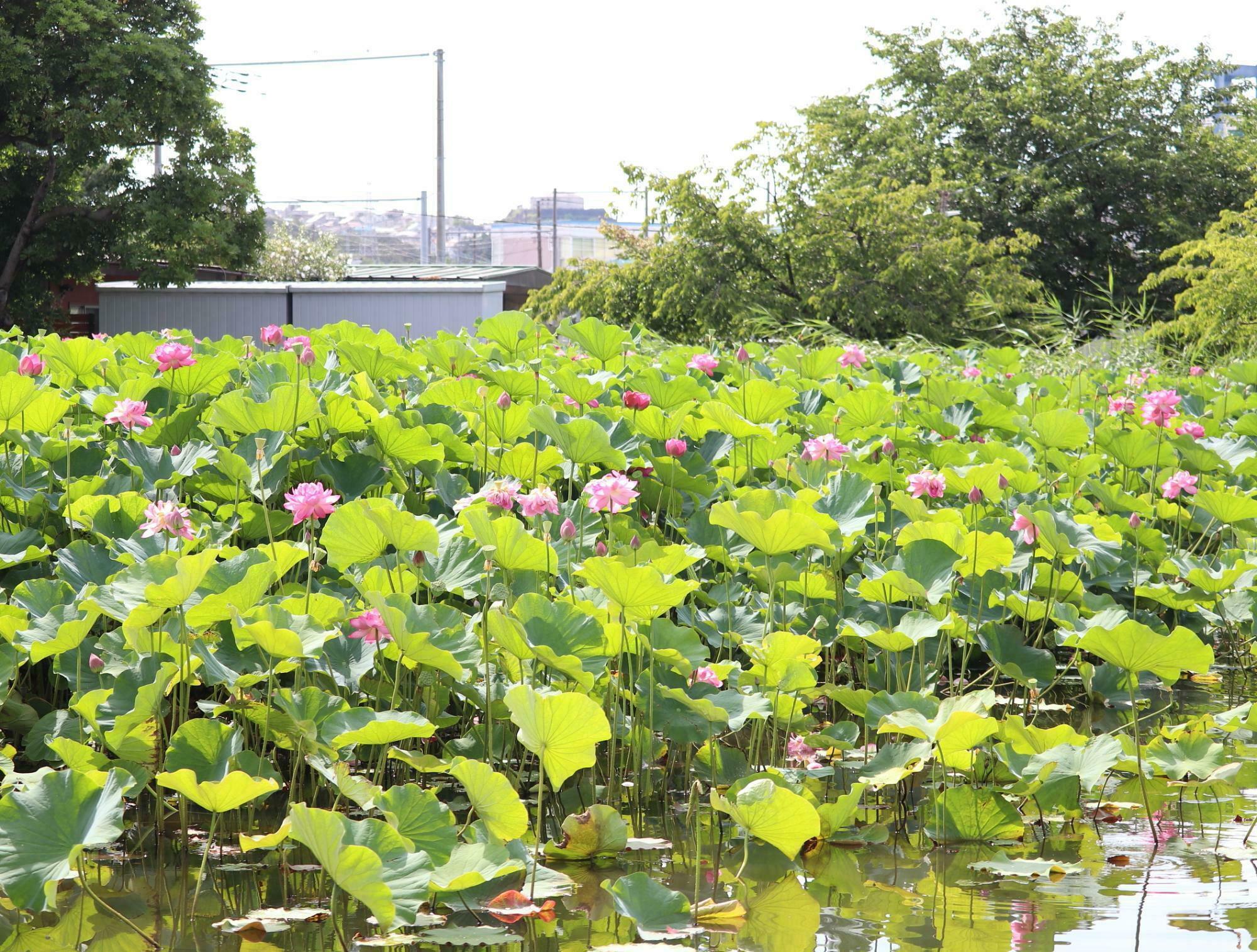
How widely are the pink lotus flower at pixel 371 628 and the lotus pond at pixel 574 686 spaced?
1 cm

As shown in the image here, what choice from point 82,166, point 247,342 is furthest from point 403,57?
point 247,342

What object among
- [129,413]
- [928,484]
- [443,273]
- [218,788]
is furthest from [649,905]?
[443,273]

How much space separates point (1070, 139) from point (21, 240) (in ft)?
62.8

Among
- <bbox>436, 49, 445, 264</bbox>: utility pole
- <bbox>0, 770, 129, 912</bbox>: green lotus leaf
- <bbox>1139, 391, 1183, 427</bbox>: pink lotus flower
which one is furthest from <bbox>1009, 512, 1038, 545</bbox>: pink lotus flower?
<bbox>436, 49, 445, 264</bbox>: utility pole

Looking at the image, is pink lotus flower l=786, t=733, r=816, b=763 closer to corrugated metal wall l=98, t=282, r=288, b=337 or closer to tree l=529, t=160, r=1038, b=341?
tree l=529, t=160, r=1038, b=341

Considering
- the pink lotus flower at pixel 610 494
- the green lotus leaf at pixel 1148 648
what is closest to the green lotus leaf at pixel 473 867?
the pink lotus flower at pixel 610 494

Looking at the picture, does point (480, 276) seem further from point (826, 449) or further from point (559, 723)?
point (559, 723)

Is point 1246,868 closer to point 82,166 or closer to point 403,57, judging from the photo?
point 82,166

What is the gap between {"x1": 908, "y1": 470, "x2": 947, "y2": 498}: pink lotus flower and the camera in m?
2.57

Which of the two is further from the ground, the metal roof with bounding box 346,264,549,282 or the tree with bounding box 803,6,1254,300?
the tree with bounding box 803,6,1254,300

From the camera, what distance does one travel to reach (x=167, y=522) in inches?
79.7

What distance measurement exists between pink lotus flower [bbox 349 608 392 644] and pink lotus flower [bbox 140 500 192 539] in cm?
41

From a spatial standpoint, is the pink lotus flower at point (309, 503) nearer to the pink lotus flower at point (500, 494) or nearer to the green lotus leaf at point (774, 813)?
the pink lotus flower at point (500, 494)

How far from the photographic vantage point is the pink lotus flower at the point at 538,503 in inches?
80.5
